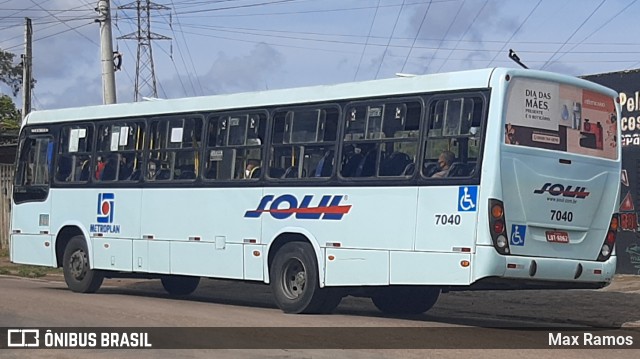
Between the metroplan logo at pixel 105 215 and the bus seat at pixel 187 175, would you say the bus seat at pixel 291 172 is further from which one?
the metroplan logo at pixel 105 215

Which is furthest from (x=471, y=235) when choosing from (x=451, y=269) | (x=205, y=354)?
(x=205, y=354)

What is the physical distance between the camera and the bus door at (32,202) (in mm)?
20250

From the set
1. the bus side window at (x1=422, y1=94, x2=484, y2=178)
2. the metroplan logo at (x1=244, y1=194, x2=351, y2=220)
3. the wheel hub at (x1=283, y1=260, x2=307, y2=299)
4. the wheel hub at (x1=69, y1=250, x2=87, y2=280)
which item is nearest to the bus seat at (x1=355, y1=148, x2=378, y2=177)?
the metroplan logo at (x1=244, y1=194, x2=351, y2=220)

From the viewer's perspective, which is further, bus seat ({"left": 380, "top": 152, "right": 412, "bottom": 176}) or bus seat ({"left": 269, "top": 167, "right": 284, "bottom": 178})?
bus seat ({"left": 269, "top": 167, "right": 284, "bottom": 178})

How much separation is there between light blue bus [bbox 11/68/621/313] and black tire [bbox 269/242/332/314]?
3 centimetres

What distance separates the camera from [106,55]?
2859cm

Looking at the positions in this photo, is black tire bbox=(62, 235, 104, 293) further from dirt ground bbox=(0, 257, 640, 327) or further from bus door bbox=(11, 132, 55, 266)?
dirt ground bbox=(0, 257, 640, 327)

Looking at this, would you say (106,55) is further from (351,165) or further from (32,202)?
(351,165)

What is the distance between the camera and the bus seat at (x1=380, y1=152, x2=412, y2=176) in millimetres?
14516

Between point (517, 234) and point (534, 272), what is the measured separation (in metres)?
0.52

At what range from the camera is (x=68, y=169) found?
20.1m

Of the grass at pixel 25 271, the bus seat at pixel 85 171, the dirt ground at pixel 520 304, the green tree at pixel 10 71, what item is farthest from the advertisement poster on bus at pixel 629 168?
the green tree at pixel 10 71

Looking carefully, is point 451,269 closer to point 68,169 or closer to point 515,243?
point 515,243

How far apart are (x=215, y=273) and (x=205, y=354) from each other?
5599mm
